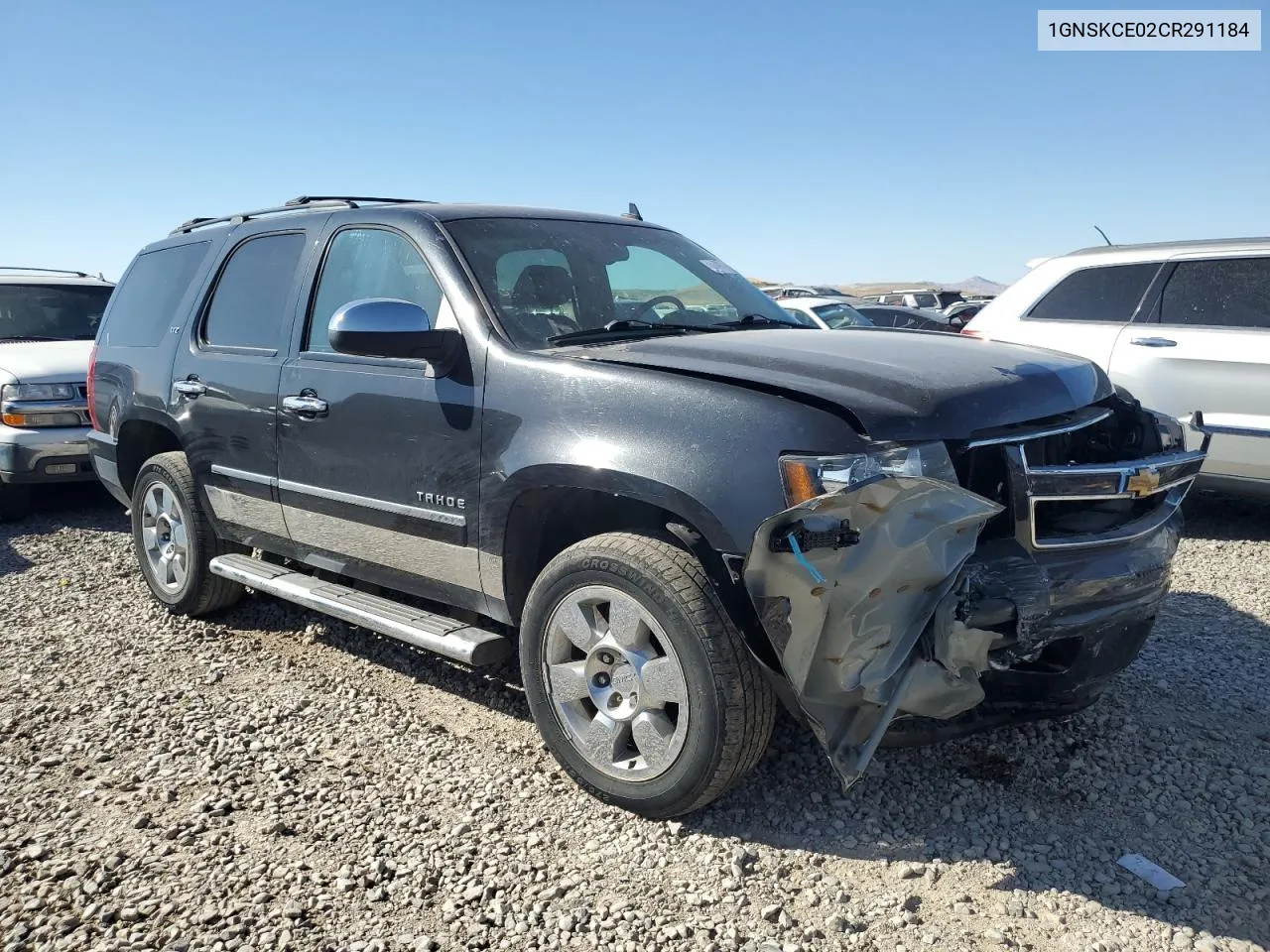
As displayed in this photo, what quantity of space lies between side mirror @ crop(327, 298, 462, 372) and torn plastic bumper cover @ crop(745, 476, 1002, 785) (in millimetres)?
1382

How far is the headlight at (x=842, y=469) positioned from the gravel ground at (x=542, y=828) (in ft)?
3.51

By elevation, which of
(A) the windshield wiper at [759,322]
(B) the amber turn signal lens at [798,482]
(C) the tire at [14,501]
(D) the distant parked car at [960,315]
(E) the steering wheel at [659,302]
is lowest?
(C) the tire at [14,501]

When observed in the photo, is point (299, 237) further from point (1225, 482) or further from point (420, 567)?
point (1225, 482)

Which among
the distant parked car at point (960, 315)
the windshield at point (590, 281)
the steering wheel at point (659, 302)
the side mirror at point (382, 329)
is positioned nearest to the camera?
the side mirror at point (382, 329)

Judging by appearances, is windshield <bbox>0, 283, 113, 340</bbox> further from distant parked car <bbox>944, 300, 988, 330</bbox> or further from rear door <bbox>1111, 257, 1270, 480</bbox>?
rear door <bbox>1111, 257, 1270, 480</bbox>

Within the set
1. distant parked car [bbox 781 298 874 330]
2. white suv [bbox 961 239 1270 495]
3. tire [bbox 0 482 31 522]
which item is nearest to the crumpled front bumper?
white suv [bbox 961 239 1270 495]

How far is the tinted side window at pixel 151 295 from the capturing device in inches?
195

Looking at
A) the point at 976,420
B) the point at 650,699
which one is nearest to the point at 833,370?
the point at 976,420

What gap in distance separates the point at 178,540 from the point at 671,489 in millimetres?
3281

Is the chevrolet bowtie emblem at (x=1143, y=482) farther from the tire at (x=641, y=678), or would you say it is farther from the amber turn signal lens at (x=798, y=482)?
the tire at (x=641, y=678)

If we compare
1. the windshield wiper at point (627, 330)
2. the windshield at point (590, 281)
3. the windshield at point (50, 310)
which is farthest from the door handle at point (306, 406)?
the windshield at point (50, 310)

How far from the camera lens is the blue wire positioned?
244 centimetres

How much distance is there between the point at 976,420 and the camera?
266 centimetres

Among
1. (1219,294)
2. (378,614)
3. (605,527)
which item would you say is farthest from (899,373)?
(1219,294)
